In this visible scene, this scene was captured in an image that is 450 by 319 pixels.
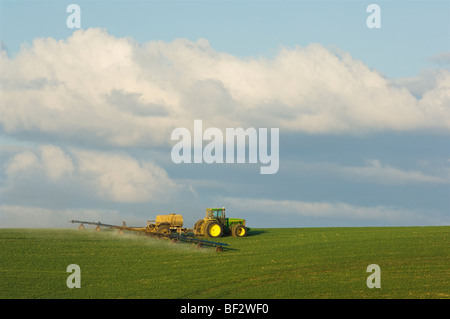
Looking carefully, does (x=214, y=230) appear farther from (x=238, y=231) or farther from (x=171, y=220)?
(x=171, y=220)

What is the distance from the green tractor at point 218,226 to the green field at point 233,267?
112 inches

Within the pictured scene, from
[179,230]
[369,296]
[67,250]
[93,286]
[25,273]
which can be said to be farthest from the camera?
[179,230]

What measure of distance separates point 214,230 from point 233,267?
651 inches

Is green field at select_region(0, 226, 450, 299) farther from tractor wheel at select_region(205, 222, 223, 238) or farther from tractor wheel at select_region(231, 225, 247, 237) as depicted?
tractor wheel at select_region(231, 225, 247, 237)

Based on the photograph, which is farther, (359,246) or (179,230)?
(179,230)

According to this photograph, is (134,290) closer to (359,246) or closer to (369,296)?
(369,296)

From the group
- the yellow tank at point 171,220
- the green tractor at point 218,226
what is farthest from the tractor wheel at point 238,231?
the yellow tank at point 171,220

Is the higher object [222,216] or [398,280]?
[222,216]

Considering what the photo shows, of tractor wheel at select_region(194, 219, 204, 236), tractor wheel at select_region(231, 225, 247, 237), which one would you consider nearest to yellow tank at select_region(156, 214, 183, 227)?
tractor wheel at select_region(194, 219, 204, 236)

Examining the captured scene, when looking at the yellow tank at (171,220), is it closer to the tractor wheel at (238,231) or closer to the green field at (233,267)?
the green field at (233,267)

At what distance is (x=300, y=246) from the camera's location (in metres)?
41.3

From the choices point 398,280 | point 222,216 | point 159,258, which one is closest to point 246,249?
point 159,258

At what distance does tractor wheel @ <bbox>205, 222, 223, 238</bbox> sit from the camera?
48.8 meters
